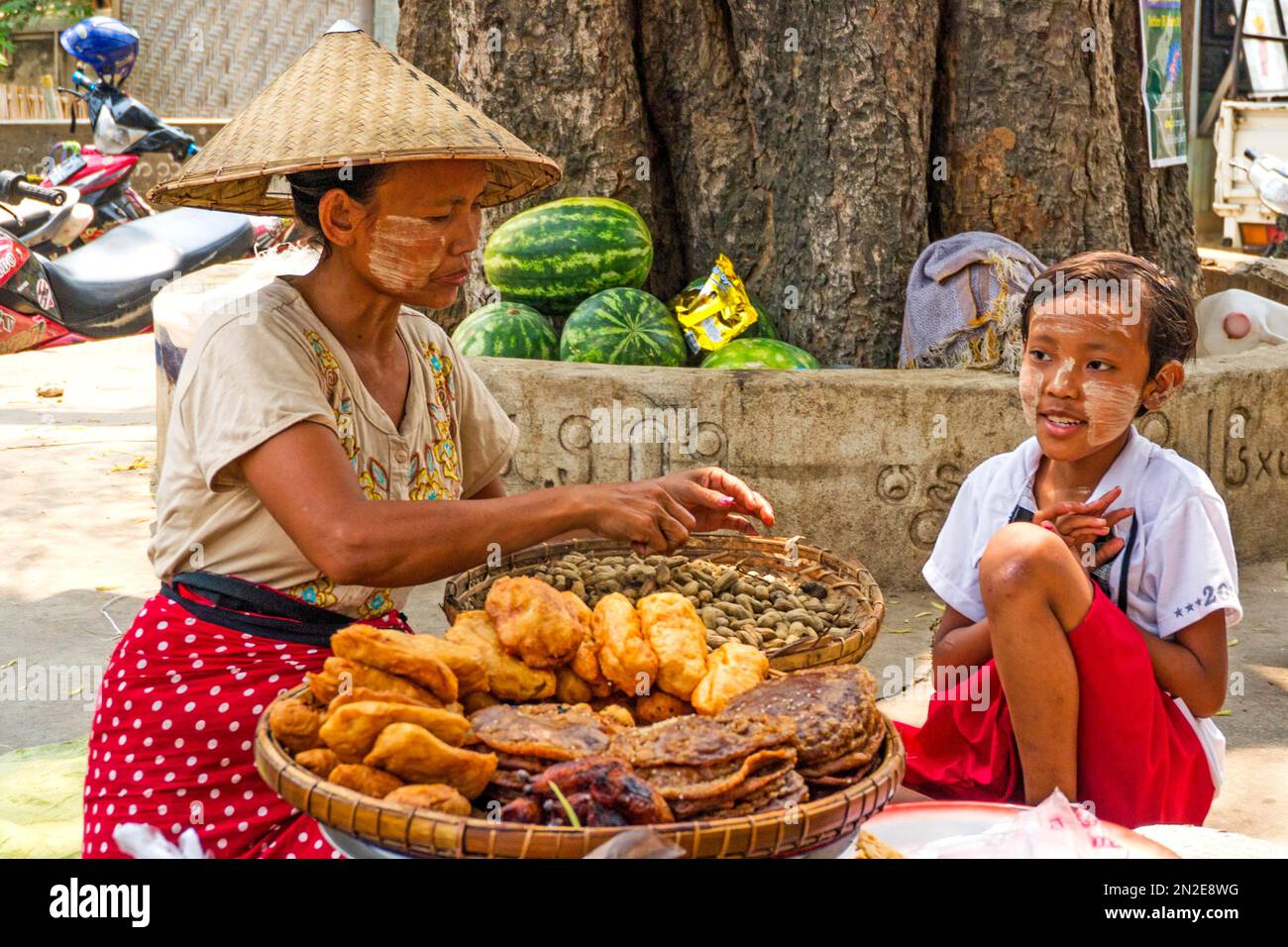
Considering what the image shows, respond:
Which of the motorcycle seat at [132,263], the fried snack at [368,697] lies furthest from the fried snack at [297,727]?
the motorcycle seat at [132,263]

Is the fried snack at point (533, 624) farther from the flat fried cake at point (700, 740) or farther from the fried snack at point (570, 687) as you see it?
the flat fried cake at point (700, 740)

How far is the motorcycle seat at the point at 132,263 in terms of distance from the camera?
381 inches

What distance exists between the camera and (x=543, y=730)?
176 cm

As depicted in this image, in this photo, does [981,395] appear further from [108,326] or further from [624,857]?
[108,326]

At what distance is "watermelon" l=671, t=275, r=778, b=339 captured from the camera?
5395 mm

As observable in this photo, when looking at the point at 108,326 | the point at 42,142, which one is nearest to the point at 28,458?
the point at 108,326

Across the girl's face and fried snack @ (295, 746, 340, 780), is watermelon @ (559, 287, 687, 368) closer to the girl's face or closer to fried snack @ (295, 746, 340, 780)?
the girl's face

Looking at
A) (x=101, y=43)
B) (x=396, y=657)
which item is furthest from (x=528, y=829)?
(x=101, y=43)

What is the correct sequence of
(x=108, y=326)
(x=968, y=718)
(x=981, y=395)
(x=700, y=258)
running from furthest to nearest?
(x=108, y=326), (x=700, y=258), (x=981, y=395), (x=968, y=718)

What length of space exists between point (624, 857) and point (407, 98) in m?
1.68

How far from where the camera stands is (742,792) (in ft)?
5.32

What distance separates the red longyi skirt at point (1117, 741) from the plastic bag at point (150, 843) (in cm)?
156

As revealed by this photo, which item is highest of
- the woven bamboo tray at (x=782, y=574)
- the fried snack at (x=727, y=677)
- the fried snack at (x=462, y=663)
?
the fried snack at (x=462, y=663)

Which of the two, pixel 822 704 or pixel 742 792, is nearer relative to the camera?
pixel 742 792
